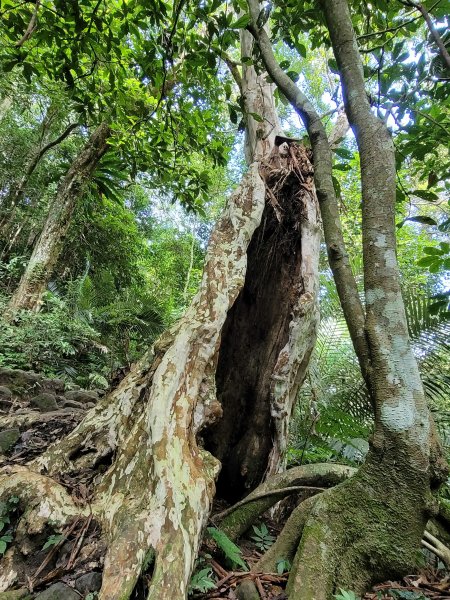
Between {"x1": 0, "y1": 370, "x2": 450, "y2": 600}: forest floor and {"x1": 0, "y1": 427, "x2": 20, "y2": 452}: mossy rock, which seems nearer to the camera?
{"x1": 0, "y1": 370, "x2": 450, "y2": 600}: forest floor

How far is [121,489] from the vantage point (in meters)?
1.59

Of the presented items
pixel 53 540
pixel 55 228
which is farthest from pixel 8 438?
pixel 55 228

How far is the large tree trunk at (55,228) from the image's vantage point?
5748 mm

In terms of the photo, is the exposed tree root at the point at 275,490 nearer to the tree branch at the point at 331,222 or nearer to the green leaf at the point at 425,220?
the tree branch at the point at 331,222

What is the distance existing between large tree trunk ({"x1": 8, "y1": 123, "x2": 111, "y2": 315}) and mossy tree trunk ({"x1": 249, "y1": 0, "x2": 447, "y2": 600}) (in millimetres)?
5338

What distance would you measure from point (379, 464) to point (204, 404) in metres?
0.90

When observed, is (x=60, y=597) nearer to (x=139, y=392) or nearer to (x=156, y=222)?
(x=139, y=392)

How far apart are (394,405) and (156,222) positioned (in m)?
12.6

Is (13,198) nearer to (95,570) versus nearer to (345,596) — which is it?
(95,570)

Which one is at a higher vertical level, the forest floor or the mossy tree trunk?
the mossy tree trunk

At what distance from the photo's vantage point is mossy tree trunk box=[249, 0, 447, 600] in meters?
1.29

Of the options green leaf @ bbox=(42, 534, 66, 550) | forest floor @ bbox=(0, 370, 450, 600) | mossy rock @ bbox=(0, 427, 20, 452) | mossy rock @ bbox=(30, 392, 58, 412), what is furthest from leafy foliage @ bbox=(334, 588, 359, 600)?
mossy rock @ bbox=(30, 392, 58, 412)

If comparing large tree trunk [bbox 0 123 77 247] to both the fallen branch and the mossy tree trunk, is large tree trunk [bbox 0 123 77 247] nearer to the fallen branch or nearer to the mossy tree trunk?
the fallen branch

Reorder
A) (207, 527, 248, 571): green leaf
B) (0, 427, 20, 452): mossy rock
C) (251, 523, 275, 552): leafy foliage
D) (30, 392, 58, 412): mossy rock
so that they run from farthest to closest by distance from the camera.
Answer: (30, 392, 58, 412): mossy rock
(0, 427, 20, 452): mossy rock
(251, 523, 275, 552): leafy foliage
(207, 527, 248, 571): green leaf
